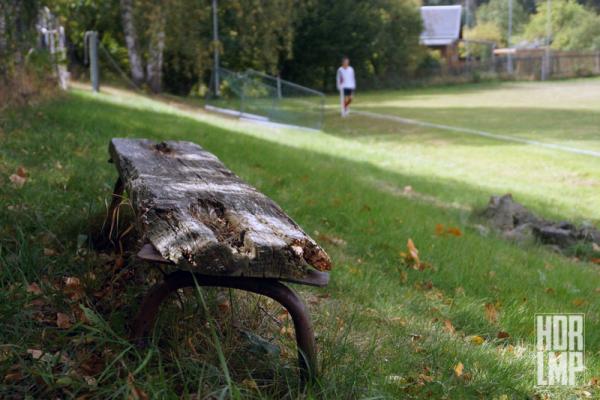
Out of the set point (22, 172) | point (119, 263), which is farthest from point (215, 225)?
point (22, 172)

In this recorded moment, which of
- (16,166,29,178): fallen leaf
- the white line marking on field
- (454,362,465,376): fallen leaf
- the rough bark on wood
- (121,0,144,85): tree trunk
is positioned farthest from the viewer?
(121,0,144,85): tree trunk

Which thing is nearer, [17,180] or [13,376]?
[13,376]

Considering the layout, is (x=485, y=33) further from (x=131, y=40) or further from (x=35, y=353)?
(x=35, y=353)

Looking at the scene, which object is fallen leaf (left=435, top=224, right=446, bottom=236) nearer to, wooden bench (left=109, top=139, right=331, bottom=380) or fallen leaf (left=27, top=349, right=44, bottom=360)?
wooden bench (left=109, top=139, right=331, bottom=380)

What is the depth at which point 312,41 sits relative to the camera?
48.9 meters

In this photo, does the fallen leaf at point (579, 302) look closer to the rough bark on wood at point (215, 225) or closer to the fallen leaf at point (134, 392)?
the rough bark on wood at point (215, 225)

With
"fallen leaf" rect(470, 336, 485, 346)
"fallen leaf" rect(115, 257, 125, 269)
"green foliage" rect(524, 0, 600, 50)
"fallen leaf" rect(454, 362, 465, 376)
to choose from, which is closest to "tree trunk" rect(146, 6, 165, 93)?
"fallen leaf" rect(115, 257, 125, 269)

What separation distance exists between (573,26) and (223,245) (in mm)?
90223

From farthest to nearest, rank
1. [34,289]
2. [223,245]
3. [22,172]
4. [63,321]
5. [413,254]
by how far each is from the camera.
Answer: [22,172], [413,254], [34,289], [63,321], [223,245]

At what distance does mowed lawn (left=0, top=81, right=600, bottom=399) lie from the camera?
2.86 meters

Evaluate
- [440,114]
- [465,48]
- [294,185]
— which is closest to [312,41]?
[440,114]

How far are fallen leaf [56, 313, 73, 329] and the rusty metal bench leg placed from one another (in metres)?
0.43

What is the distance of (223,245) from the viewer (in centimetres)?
249

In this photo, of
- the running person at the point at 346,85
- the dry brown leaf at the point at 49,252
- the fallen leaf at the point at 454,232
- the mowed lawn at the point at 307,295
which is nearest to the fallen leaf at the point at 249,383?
the mowed lawn at the point at 307,295
